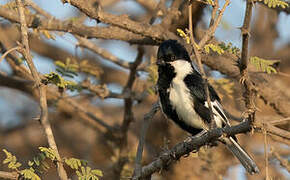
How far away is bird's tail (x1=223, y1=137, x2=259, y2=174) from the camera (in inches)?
163

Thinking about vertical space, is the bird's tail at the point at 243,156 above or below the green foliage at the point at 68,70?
below

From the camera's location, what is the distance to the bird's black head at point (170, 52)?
13.9ft

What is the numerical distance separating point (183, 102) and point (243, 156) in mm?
667

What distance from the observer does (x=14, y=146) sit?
7.98 metres

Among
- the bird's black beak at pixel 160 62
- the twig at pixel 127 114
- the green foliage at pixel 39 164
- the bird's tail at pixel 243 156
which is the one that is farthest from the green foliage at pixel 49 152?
the twig at pixel 127 114

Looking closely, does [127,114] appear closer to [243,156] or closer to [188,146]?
[243,156]

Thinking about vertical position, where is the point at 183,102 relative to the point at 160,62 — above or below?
below

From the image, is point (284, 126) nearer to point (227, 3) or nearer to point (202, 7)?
point (202, 7)

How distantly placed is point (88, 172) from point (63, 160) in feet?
0.58

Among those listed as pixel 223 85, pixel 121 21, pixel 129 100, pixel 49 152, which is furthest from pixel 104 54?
pixel 49 152

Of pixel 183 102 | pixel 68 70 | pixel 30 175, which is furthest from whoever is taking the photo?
pixel 68 70

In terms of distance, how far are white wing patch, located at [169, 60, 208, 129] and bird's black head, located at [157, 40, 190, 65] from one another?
0.05 m

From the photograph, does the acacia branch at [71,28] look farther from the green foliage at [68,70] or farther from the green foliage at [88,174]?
the green foliage at [88,174]

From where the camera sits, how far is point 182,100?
4199mm
